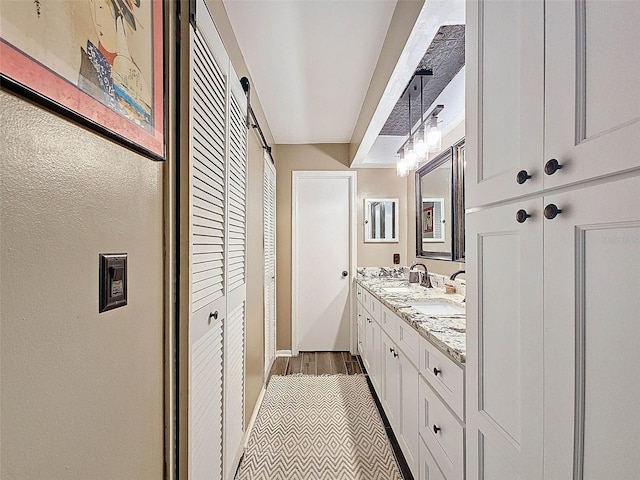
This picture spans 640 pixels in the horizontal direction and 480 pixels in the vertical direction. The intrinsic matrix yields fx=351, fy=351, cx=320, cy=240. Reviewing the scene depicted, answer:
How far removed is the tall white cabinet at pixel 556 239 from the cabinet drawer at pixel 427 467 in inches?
19.3

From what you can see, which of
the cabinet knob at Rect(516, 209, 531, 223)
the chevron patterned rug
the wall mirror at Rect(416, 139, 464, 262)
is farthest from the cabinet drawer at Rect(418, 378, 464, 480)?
the wall mirror at Rect(416, 139, 464, 262)

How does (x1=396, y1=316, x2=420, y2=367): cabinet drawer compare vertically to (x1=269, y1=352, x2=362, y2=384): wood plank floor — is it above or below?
above

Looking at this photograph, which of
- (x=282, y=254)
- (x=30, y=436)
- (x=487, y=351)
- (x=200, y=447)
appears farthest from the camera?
(x=282, y=254)

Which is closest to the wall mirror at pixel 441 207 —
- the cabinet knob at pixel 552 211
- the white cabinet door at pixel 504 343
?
the white cabinet door at pixel 504 343

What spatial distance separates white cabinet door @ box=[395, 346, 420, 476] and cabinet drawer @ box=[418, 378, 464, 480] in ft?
0.29

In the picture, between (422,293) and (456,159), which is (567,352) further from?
(456,159)

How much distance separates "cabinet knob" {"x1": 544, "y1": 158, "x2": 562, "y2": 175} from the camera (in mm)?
661

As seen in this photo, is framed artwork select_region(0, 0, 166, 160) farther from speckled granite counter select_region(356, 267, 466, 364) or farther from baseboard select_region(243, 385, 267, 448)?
baseboard select_region(243, 385, 267, 448)

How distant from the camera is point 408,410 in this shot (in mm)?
1841

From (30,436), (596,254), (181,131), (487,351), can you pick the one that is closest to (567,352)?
(596,254)

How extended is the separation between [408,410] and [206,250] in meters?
1.34

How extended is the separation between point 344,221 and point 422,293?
61.8 inches

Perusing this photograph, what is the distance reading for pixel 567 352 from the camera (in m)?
0.64

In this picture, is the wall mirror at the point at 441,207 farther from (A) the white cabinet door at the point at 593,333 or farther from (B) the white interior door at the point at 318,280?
(A) the white cabinet door at the point at 593,333
